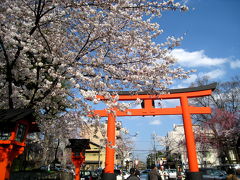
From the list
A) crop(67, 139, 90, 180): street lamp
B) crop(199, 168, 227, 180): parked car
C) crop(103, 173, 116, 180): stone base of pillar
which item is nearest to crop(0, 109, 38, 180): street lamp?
crop(67, 139, 90, 180): street lamp

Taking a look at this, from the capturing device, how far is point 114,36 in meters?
4.78

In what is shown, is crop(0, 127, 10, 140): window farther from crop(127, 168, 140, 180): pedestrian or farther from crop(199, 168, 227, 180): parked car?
crop(199, 168, 227, 180): parked car

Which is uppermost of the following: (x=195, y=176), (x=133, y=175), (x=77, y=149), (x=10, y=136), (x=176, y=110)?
(x=176, y=110)

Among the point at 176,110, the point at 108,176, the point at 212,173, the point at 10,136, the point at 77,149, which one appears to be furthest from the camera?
the point at 176,110

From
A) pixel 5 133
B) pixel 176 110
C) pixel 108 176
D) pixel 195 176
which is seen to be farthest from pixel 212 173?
pixel 5 133

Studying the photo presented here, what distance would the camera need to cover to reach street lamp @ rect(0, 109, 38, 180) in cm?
400

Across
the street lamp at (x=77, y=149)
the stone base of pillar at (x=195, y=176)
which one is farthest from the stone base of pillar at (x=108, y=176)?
the stone base of pillar at (x=195, y=176)

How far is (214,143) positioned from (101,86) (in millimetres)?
19589

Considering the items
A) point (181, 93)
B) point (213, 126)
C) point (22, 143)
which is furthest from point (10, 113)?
point (213, 126)

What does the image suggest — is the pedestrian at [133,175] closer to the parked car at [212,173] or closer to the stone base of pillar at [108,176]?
the stone base of pillar at [108,176]

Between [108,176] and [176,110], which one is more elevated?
[176,110]

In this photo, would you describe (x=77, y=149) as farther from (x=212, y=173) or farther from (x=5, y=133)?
(x=212, y=173)

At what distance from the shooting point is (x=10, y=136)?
4145 mm

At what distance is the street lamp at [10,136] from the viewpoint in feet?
13.1
